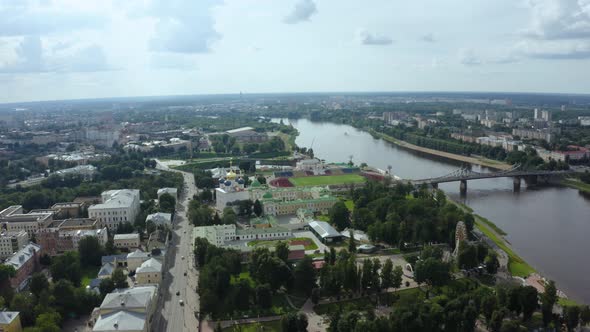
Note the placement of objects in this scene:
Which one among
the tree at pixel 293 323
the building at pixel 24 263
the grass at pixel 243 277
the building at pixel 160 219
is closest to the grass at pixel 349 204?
the building at pixel 160 219

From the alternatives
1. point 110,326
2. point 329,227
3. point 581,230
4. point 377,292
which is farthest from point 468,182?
point 110,326

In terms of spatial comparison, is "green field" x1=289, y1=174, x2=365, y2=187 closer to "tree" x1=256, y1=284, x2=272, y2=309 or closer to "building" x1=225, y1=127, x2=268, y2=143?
"tree" x1=256, y1=284, x2=272, y2=309

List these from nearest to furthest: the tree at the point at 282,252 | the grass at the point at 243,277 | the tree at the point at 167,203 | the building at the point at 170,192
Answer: the grass at the point at 243,277 → the tree at the point at 282,252 → the tree at the point at 167,203 → the building at the point at 170,192

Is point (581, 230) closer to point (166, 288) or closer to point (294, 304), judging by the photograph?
point (294, 304)

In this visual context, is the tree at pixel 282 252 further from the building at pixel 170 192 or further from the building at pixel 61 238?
the building at pixel 170 192

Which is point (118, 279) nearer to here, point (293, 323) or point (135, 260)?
point (135, 260)

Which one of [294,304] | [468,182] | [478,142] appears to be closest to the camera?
[294,304]
